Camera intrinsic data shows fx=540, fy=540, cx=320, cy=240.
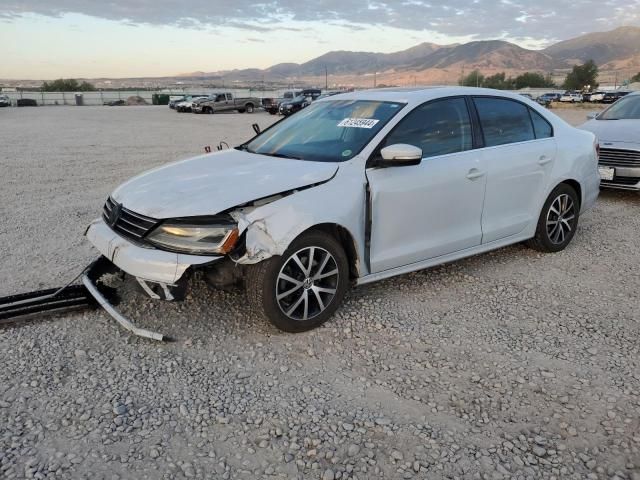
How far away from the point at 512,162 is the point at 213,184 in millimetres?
2774

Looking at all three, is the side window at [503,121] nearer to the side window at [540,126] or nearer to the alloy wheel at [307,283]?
the side window at [540,126]

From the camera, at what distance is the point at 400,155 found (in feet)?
12.7

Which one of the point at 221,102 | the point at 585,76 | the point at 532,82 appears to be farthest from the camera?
Result: the point at 532,82

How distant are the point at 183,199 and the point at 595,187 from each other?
15.2 ft

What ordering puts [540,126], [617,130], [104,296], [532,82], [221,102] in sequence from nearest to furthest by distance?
[104,296] < [540,126] < [617,130] < [221,102] < [532,82]

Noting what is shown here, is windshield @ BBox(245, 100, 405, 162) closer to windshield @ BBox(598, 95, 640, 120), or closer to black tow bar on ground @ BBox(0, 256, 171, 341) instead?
black tow bar on ground @ BBox(0, 256, 171, 341)

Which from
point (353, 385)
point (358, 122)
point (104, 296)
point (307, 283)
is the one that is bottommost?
point (353, 385)

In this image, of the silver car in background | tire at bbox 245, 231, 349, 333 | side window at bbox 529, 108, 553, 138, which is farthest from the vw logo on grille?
the silver car in background

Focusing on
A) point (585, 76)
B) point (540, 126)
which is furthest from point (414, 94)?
point (585, 76)

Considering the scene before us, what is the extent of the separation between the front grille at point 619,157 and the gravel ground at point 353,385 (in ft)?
10.9

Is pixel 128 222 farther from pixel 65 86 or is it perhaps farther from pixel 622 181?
pixel 65 86

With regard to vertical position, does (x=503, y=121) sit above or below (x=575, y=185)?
above

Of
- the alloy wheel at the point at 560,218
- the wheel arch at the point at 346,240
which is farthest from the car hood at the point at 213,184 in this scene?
the alloy wheel at the point at 560,218

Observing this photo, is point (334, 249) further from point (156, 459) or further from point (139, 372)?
point (156, 459)
